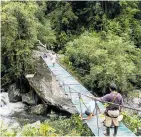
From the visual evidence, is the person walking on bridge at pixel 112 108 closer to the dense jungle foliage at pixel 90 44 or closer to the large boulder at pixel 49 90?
the large boulder at pixel 49 90

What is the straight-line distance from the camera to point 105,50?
49.6 ft

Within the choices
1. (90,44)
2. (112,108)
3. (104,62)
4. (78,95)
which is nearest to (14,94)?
(90,44)

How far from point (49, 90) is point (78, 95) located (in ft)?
13.6

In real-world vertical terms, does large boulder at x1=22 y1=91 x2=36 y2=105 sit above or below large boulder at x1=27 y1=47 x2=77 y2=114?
below

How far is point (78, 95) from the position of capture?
9.89 m

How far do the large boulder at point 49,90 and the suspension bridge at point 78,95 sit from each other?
11.9 inches

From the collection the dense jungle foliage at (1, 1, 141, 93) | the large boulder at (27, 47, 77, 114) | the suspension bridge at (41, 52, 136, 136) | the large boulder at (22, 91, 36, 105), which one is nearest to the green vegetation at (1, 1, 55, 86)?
the dense jungle foliage at (1, 1, 141, 93)

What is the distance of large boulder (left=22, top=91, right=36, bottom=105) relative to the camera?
1479 centimetres

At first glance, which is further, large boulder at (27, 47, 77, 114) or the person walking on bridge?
large boulder at (27, 47, 77, 114)

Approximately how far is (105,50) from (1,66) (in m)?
5.53

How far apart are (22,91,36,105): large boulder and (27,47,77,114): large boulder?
29.1 inches

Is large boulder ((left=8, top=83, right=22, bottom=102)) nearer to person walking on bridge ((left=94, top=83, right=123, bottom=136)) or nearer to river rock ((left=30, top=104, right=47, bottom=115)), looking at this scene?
river rock ((left=30, top=104, right=47, bottom=115))

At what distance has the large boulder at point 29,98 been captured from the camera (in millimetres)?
14789

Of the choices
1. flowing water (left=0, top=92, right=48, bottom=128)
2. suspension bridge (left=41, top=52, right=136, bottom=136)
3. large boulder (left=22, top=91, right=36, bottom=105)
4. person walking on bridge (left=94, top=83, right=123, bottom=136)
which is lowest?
flowing water (left=0, top=92, right=48, bottom=128)
